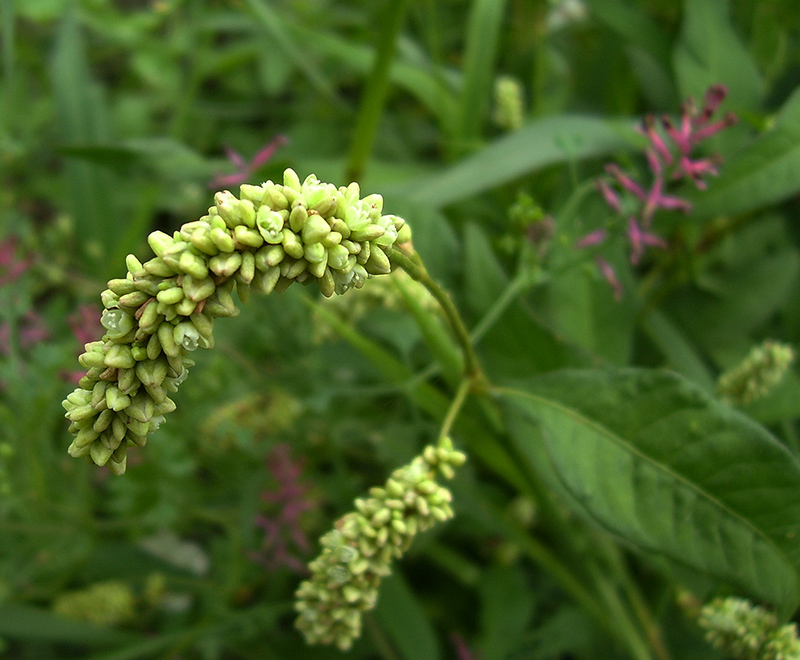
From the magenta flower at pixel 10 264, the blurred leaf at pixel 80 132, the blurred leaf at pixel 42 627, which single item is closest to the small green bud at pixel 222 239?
the magenta flower at pixel 10 264

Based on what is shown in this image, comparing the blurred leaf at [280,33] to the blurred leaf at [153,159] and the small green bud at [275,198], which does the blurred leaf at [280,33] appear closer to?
the blurred leaf at [153,159]

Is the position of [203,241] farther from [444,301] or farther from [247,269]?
[444,301]

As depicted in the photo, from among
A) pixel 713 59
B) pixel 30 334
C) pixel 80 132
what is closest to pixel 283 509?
pixel 30 334

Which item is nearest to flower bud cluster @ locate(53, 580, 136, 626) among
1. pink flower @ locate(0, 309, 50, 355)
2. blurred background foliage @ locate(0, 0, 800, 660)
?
blurred background foliage @ locate(0, 0, 800, 660)

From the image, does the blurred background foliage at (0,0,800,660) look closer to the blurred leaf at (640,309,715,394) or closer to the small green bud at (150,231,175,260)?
the blurred leaf at (640,309,715,394)

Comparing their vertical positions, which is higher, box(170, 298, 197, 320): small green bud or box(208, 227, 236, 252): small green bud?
box(208, 227, 236, 252): small green bud
